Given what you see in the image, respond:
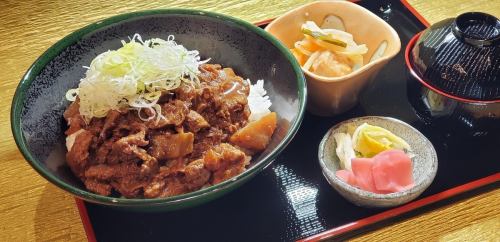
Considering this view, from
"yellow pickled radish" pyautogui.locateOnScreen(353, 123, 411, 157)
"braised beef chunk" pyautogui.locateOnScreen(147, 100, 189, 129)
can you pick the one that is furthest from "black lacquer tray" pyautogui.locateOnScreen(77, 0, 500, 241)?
"braised beef chunk" pyautogui.locateOnScreen(147, 100, 189, 129)

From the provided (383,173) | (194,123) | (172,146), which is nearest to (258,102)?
(194,123)

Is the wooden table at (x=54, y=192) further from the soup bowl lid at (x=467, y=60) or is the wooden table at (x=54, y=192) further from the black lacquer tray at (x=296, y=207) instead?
the soup bowl lid at (x=467, y=60)

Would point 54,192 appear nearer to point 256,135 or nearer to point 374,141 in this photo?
point 256,135

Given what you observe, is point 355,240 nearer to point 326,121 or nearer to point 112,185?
point 326,121

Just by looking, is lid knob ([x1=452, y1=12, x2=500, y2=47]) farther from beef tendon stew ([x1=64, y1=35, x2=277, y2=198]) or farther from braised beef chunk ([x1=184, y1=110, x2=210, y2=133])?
braised beef chunk ([x1=184, y1=110, x2=210, y2=133])

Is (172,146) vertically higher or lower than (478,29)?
lower

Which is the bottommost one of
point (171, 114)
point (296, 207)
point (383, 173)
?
point (296, 207)

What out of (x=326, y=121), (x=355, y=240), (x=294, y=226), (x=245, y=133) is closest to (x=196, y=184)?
(x=245, y=133)
